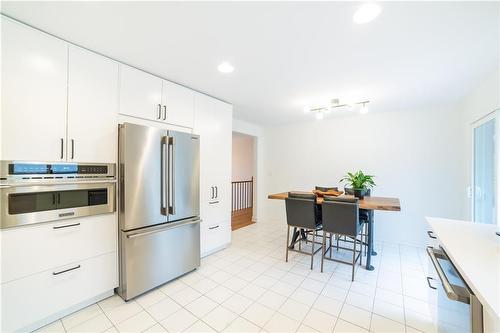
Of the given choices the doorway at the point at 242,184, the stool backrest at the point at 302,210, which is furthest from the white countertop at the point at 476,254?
the doorway at the point at 242,184

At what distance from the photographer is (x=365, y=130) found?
13.4ft

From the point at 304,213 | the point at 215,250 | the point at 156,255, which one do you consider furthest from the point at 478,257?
the point at 215,250

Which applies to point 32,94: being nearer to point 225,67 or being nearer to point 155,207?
point 155,207

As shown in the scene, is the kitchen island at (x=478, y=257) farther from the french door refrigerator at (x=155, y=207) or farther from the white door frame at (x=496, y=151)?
the french door refrigerator at (x=155, y=207)

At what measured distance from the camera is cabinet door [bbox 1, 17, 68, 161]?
1.52 m

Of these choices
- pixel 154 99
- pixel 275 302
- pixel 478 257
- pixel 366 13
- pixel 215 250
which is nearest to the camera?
pixel 478 257

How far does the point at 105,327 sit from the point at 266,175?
13.8 ft

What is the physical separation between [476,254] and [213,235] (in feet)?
9.05

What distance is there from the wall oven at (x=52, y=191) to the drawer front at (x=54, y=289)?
0.45m

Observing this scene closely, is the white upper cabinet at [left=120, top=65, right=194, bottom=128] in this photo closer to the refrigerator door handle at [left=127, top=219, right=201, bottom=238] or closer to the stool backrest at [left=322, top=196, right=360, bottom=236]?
the refrigerator door handle at [left=127, top=219, right=201, bottom=238]

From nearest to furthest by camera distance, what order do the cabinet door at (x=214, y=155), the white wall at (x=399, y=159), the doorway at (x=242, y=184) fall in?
the cabinet door at (x=214, y=155) → the white wall at (x=399, y=159) → the doorway at (x=242, y=184)

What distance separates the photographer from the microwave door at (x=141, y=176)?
79.8 inches

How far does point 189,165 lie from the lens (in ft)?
8.39

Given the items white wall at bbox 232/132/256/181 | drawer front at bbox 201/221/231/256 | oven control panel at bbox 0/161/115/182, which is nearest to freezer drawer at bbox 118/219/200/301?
drawer front at bbox 201/221/231/256
